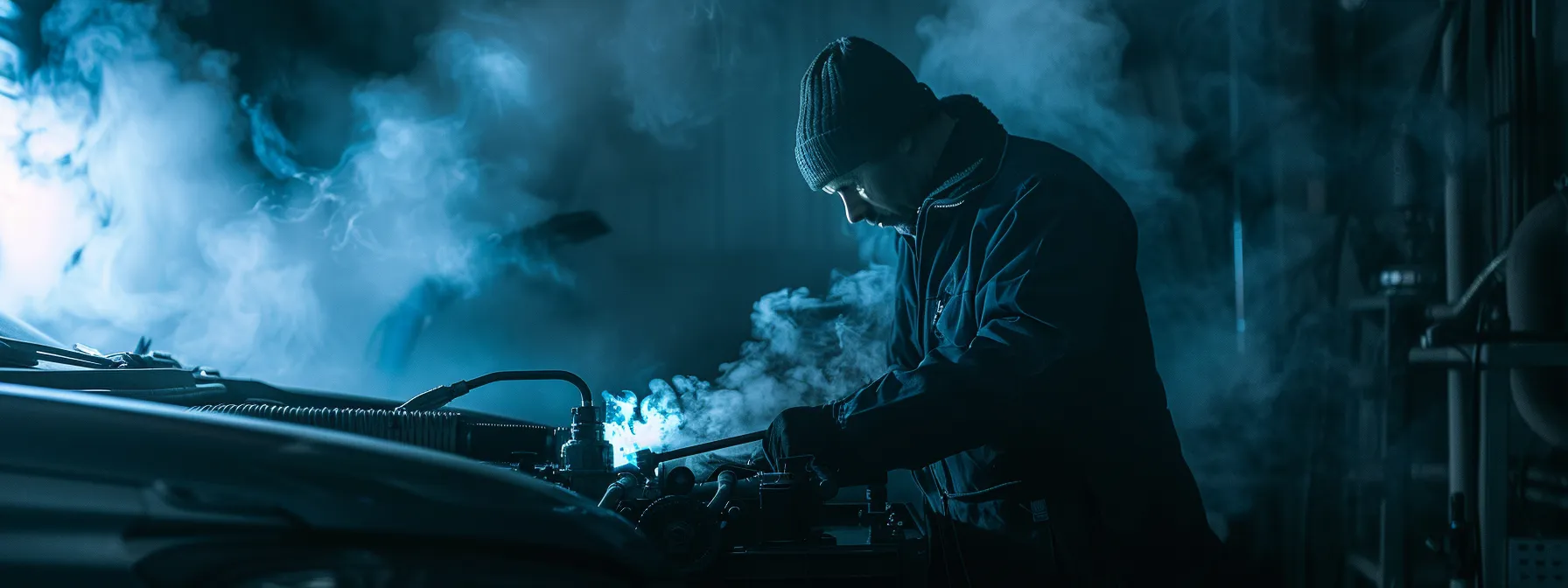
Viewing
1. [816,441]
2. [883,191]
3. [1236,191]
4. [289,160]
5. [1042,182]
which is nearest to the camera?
[816,441]

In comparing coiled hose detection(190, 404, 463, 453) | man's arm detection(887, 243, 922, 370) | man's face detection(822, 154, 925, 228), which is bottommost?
coiled hose detection(190, 404, 463, 453)

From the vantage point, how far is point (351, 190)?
3.65m

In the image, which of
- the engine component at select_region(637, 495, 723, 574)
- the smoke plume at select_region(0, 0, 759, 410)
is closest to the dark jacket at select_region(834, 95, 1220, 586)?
the engine component at select_region(637, 495, 723, 574)

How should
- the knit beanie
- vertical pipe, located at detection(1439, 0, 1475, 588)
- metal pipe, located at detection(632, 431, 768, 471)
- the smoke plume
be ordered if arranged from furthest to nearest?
the smoke plume, vertical pipe, located at detection(1439, 0, 1475, 588), the knit beanie, metal pipe, located at detection(632, 431, 768, 471)

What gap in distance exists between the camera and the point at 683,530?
48.7 inches

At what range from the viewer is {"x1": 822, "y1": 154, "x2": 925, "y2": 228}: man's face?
71.7 inches

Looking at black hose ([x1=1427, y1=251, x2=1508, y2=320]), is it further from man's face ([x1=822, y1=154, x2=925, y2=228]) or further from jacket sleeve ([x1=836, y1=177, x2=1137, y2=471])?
man's face ([x1=822, y1=154, x2=925, y2=228])

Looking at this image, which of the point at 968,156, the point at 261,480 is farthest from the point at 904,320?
the point at 261,480

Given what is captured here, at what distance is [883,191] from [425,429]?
3.57ft

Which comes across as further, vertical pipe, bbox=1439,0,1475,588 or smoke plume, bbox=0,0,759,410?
smoke plume, bbox=0,0,759,410

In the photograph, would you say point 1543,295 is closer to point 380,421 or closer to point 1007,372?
point 1007,372

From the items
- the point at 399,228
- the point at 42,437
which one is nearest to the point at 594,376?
the point at 399,228

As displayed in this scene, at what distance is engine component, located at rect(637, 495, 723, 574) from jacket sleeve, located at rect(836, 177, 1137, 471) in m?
0.27

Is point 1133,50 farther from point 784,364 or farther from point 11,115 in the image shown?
point 11,115
